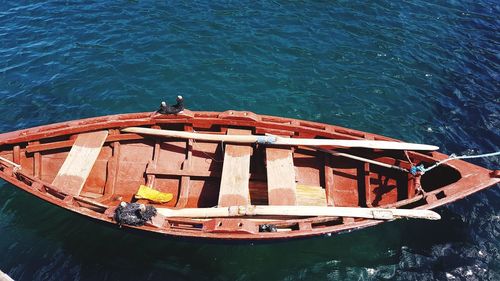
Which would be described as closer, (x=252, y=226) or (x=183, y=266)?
(x=252, y=226)

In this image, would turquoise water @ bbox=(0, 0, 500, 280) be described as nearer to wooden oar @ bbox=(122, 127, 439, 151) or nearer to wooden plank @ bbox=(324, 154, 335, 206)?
wooden plank @ bbox=(324, 154, 335, 206)

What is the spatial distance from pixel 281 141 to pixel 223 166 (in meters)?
1.75

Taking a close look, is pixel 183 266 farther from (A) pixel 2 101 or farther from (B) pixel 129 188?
(A) pixel 2 101

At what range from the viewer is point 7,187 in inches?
458

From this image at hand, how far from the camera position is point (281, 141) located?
33.1ft

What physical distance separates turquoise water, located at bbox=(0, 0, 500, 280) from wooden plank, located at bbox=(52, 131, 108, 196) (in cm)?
175

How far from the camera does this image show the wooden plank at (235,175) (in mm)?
9203

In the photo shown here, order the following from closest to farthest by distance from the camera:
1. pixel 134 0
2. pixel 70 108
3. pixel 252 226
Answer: pixel 252 226
pixel 70 108
pixel 134 0

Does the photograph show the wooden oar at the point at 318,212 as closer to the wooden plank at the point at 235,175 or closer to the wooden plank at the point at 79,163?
the wooden plank at the point at 235,175

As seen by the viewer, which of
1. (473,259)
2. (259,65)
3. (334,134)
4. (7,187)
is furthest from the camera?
(259,65)

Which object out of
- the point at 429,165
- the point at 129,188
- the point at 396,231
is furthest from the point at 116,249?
the point at 429,165

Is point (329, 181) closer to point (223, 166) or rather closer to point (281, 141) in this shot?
point (281, 141)

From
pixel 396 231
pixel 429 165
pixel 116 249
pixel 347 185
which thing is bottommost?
pixel 116 249

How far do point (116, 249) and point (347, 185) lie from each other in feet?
22.4
